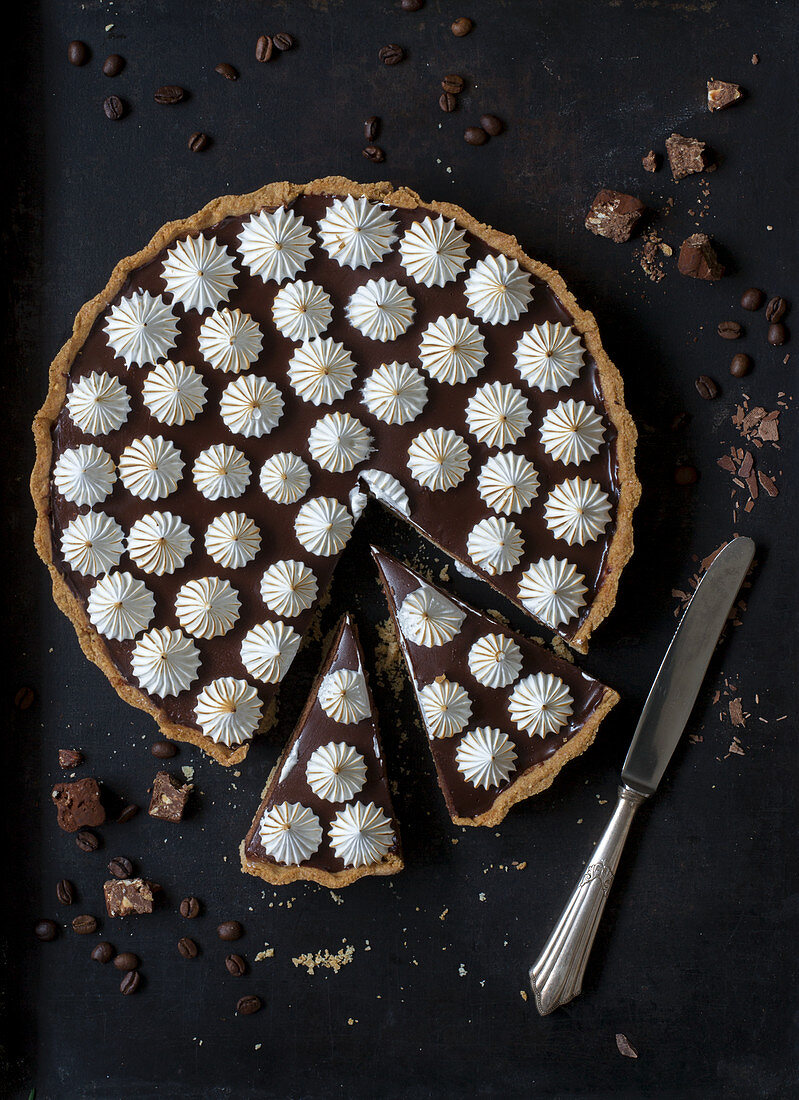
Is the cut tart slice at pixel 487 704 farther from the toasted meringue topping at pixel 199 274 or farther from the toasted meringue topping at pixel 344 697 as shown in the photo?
the toasted meringue topping at pixel 199 274

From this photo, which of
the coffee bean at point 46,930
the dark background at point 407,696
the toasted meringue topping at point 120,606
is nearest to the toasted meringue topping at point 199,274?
the dark background at point 407,696

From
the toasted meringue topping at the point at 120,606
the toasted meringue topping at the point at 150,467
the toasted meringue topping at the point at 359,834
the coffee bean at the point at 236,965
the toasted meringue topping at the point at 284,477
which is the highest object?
the toasted meringue topping at the point at 150,467

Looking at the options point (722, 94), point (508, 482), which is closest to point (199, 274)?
point (508, 482)

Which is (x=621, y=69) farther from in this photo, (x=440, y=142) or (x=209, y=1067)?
(x=209, y=1067)

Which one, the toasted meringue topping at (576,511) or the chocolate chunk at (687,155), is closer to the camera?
the toasted meringue topping at (576,511)

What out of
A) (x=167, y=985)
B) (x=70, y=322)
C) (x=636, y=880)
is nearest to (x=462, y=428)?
(x=70, y=322)

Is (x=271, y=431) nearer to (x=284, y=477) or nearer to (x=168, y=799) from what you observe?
Result: (x=284, y=477)

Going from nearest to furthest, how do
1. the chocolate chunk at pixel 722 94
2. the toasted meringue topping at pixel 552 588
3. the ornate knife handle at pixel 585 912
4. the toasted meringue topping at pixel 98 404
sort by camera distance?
1. the toasted meringue topping at pixel 98 404
2. the toasted meringue topping at pixel 552 588
3. the ornate knife handle at pixel 585 912
4. the chocolate chunk at pixel 722 94

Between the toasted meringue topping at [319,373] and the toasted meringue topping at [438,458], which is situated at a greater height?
the toasted meringue topping at [319,373]
